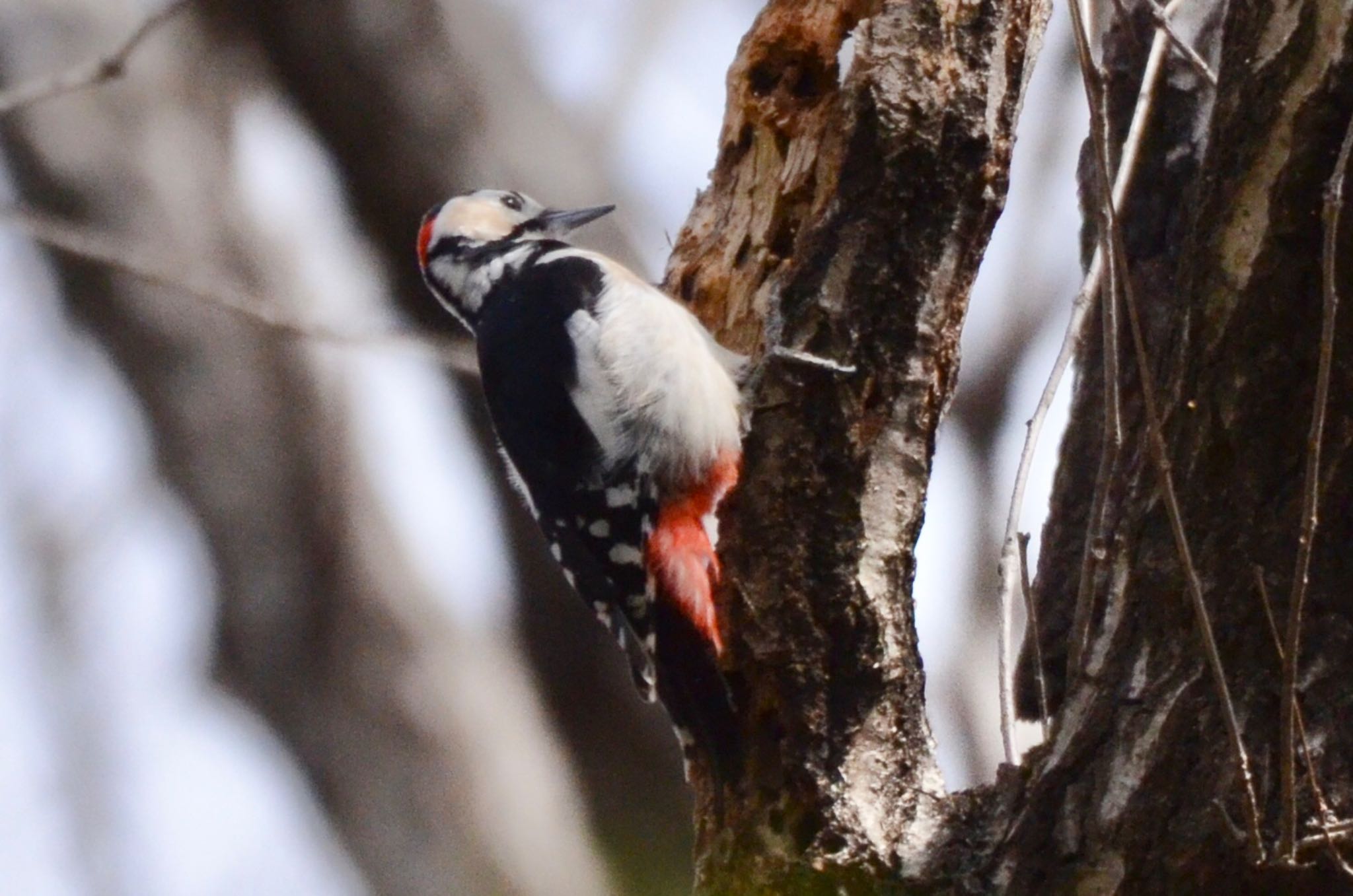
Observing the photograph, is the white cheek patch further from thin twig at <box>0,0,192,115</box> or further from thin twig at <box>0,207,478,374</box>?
thin twig at <box>0,0,192,115</box>

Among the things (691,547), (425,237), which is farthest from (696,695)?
(425,237)

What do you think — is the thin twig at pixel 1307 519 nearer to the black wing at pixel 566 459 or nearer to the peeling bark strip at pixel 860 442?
the peeling bark strip at pixel 860 442

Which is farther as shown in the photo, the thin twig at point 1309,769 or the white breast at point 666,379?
the white breast at point 666,379

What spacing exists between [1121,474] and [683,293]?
1293 millimetres

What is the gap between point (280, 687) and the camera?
3365mm

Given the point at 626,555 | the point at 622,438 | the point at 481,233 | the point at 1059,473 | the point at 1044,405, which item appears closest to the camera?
the point at 1044,405

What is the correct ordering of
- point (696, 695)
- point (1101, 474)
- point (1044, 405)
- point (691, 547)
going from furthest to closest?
point (691, 547)
point (696, 695)
point (1044, 405)
point (1101, 474)

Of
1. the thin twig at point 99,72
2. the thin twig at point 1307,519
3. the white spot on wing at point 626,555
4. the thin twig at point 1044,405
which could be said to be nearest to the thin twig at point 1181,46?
the thin twig at point 1044,405

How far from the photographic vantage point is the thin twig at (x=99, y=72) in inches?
68.3

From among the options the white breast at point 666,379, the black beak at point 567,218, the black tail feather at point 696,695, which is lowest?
the black tail feather at point 696,695

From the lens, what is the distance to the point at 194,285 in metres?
2.55

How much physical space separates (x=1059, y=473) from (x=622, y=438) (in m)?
0.93

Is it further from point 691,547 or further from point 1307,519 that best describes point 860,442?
point 1307,519

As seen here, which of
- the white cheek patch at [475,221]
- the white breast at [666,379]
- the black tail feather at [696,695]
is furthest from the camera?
the white cheek patch at [475,221]
